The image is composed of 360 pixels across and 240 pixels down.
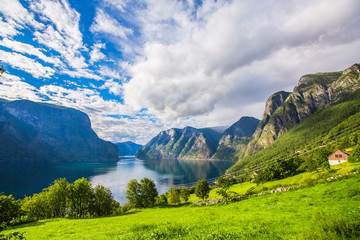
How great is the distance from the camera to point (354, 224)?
7176mm

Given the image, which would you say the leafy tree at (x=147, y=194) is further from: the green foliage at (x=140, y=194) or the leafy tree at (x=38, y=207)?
the leafy tree at (x=38, y=207)

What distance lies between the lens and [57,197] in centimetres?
4697

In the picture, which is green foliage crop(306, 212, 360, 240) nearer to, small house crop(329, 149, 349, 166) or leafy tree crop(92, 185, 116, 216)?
leafy tree crop(92, 185, 116, 216)

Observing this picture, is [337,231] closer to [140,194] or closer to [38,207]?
[140,194]

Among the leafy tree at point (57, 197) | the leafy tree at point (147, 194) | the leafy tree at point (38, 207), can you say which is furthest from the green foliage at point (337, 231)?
the leafy tree at point (38, 207)

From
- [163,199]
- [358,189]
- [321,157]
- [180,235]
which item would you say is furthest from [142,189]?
[321,157]

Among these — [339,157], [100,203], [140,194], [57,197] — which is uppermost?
[57,197]

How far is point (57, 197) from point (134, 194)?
75.6ft

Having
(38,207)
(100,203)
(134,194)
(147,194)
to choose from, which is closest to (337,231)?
(147,194)

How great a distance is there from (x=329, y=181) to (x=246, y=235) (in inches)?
875

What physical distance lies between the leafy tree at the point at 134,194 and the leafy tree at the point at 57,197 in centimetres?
1886

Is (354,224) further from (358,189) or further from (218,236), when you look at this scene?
(358,189)

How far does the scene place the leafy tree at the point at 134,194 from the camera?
55062 mm

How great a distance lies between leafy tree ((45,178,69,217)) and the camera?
46812 mm
